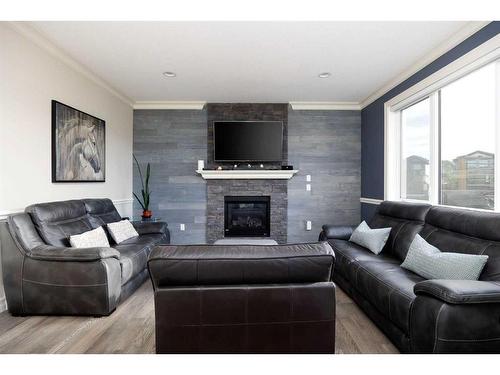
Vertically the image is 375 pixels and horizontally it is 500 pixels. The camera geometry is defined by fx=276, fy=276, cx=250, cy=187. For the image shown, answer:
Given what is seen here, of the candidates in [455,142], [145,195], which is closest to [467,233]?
[455,142]

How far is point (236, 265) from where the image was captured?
4.68 feet

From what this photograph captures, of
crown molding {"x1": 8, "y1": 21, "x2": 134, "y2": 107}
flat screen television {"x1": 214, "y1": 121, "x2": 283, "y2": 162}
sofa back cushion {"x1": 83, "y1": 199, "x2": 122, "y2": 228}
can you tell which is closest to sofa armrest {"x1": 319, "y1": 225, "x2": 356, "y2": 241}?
flat screen television {"x1": 214, "y1": 121, "x2": 283, "y2": 162}

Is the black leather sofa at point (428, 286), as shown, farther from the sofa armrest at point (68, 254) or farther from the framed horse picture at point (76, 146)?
the framed horse picture at point (76, 146)

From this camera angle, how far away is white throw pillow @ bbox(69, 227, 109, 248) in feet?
8.93

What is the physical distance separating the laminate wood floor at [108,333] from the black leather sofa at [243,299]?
2.05ft

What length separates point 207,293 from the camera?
143cm

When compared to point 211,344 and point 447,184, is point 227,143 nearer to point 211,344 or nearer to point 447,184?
point 447,184

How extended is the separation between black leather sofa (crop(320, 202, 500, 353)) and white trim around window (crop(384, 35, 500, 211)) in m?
0.44

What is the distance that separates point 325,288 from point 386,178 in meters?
3.22

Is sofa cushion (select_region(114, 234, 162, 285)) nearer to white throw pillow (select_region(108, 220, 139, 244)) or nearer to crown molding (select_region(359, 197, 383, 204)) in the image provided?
white throw pillow (select_region(108, 220, 139, 244))

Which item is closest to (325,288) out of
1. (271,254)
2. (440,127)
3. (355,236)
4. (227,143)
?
(271,254)

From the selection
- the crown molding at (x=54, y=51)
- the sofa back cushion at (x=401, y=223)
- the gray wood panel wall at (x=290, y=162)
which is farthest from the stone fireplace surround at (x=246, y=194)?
the crown molding at (x=54, y=51)

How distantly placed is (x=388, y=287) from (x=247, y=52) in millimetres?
2661

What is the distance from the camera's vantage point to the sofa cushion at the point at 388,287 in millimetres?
1778
